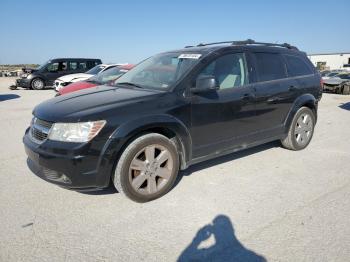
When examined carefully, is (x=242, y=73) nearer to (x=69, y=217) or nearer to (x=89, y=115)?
(x=89, y=115)

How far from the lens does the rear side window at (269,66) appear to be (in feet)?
15.3

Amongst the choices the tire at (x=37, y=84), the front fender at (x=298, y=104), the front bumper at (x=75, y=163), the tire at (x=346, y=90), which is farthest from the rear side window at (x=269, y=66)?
the tire at (x=37, y=84)

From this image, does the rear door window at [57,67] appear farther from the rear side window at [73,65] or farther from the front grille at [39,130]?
the front grille at [39,130]

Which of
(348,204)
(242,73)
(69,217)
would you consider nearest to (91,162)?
(69,217)

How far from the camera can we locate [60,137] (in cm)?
317

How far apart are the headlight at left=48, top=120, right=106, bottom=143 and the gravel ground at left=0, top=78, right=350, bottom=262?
0.82 metres

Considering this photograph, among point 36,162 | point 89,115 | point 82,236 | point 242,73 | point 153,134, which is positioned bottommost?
point 82,236

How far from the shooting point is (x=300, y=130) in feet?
17.9

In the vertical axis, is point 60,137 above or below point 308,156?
above

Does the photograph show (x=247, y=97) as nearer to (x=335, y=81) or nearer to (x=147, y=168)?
(x=147, y=168)

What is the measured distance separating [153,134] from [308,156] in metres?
3.03

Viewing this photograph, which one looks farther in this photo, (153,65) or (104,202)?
(153,65)

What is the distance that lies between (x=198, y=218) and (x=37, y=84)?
18099 mm

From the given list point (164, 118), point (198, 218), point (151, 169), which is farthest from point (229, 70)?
point (198, 218)
